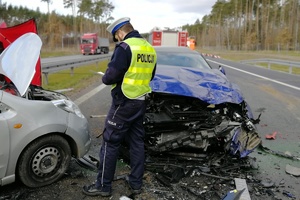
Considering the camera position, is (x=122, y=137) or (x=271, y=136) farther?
(x=271, y=136)

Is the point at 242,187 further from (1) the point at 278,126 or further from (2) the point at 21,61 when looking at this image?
(1) the point at 278,126

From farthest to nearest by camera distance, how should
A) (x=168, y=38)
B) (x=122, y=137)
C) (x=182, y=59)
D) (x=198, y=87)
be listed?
1. (x=168, y=38)
2. (x=182, y=59)
3. (x=198, y=87)
4. (x=122, y=137)

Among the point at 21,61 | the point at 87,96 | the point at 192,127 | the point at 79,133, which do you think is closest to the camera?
the point at 21,61

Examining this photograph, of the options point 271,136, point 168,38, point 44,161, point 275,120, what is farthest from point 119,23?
point 168,38

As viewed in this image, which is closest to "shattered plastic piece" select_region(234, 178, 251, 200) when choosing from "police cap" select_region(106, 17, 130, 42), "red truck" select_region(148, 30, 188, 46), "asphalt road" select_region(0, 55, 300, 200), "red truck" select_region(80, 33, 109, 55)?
"asphalt road" select_region(0, 55, 300, 200)

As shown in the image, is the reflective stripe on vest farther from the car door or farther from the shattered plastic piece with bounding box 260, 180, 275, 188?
the shattered plastic piece with bounding box 260, 180, 275, 188

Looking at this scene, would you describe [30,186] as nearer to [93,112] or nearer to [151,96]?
[151,96]

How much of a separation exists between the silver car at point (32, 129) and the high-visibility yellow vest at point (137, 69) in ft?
2.87

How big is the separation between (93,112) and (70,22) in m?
79.9

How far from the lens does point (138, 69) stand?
10.2 feet

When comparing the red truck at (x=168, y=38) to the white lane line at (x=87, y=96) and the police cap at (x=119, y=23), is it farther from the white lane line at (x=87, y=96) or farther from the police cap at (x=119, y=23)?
the police cap at (x=119, y=23)

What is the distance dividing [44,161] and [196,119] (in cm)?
199

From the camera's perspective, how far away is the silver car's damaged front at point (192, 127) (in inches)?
154

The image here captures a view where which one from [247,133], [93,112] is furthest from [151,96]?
[93,112]
